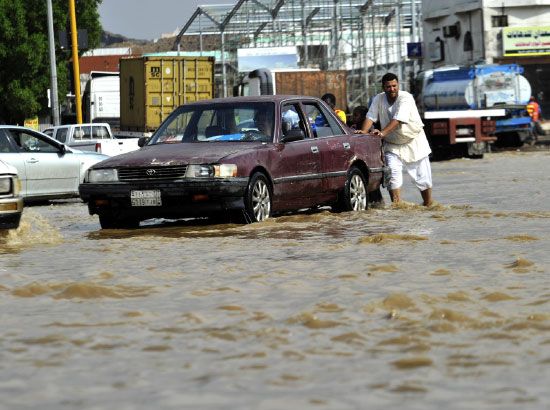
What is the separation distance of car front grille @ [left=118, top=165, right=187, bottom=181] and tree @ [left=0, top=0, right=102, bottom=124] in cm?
4069

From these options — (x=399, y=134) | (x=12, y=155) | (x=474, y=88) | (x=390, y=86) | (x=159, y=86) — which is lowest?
(x=12, y=155)

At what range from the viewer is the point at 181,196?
44.9 ft

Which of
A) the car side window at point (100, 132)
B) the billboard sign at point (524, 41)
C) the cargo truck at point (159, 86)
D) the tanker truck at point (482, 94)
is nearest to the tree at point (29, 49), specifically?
the cargo truck at point (159, 86)

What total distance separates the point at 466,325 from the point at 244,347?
118 cm

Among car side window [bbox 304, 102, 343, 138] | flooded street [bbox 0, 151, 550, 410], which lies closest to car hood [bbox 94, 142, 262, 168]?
flooded street [bbox 0, 151, 550, 410]

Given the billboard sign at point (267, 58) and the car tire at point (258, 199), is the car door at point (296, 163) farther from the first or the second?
the billboard sign at point (267, 58)

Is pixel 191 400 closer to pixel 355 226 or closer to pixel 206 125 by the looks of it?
pixel 355 226

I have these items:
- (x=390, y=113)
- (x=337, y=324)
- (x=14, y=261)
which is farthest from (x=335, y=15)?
(x=337, y=324)

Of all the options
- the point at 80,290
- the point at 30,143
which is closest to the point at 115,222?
the point at 80,290

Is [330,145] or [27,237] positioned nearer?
[27,237]

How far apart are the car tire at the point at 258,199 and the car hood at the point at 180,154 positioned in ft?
1.12

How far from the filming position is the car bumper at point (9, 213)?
12.8 m

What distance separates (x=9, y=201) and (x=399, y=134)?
5.16 meters

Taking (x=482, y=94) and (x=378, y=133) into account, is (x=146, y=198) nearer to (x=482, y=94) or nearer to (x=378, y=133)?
(x=378, y=133)
